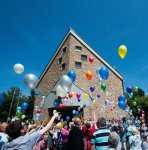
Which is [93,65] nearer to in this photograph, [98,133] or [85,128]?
[85,128]

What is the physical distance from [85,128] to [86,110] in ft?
43.4

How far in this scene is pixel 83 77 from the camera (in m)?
21.4

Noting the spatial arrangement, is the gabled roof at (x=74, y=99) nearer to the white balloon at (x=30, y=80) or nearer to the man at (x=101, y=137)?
the white balloon at (x=30, y=80)

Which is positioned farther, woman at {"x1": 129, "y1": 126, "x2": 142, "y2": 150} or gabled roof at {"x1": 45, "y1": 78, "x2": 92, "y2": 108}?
gabled roof at {"x1": 45, "y1": 78, "x2": 92, "y2": 108}

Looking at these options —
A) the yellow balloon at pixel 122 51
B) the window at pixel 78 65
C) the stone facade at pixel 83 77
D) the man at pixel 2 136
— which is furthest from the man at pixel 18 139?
the window at pixel 78 65

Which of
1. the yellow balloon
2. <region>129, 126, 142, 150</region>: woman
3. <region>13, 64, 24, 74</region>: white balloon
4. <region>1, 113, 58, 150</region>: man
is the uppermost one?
the yellow balloon

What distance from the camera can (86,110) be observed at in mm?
20031

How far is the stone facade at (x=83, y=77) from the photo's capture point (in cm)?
2108

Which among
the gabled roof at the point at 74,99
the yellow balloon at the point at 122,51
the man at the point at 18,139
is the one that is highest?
the gabled roof at the point at 74,99

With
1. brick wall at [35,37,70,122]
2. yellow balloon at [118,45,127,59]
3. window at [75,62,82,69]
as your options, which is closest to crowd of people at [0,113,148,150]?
yellow balloon at [118,45,127,59]

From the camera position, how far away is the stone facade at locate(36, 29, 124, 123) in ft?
69.2

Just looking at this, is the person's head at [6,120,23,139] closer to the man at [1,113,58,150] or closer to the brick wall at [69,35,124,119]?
the man at [1,113,58,150]

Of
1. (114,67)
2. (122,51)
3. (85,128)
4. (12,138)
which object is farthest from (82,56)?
(12,138)

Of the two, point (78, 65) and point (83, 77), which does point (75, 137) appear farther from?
point (78, 65)
